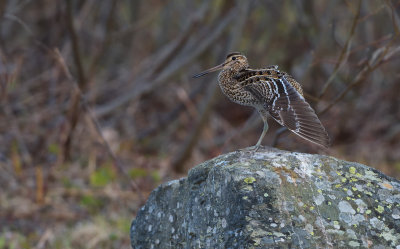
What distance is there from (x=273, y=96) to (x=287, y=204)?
0.67 meters

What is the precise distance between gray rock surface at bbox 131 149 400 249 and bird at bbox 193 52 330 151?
0.81ft

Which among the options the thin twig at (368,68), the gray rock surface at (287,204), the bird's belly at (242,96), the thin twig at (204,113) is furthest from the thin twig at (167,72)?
the gray rock surface at (287,204)

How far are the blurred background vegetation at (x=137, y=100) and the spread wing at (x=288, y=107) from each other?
339 centimetres

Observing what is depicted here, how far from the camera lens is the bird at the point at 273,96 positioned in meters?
3.07

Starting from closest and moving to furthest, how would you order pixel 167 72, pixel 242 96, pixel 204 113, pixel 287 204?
1. pixel 287 204
2. pixel 242 96
3. pixel 204 113
4. pixel 167 72

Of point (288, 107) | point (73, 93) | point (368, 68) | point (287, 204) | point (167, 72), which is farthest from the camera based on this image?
point (167, 72)

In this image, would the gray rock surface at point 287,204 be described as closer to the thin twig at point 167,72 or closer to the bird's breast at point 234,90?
the bird's breast at point 234,90

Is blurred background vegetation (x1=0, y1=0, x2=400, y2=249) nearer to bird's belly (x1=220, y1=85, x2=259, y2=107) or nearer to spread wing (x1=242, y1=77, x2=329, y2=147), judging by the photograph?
bird's belly (x1=220, y1=85, x2=259, y2=107)

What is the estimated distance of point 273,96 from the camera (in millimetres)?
3271

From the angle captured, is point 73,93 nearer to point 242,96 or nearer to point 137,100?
point 137,100

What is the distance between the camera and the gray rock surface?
2.88m

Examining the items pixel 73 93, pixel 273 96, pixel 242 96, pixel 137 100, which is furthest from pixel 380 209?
pixel 137 100

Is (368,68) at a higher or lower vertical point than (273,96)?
lower


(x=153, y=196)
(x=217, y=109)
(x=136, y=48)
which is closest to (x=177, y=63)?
(x=217, y=109)
